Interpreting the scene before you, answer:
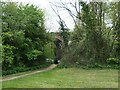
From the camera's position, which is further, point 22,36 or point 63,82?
point 22,36

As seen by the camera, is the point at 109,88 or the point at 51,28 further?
the point at 51,28

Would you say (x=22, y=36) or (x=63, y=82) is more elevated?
(x=22, y=36)

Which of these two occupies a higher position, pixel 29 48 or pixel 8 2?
pixel 8 2

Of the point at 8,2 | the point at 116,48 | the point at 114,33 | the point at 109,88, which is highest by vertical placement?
the point at 8,2

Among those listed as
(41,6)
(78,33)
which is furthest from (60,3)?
(78,33)

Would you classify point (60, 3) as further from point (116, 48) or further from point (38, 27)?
point (116, 48)

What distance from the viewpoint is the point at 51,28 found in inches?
743

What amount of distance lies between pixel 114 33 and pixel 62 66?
4.74 metres

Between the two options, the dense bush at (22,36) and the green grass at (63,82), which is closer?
the green grass at (63,82)

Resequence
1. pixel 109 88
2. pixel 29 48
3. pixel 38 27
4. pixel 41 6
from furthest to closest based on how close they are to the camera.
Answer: pixel 41 6
pixel 38 27
pixel 29 48
pixel 109 88

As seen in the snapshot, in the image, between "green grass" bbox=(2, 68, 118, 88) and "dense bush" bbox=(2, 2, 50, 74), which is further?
"dense bush" bbox=(2, 2, 50, 74)

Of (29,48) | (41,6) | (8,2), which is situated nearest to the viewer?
(8,2)

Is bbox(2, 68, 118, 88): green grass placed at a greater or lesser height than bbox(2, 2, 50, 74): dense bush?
lesser

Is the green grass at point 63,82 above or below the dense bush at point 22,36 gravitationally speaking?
below
